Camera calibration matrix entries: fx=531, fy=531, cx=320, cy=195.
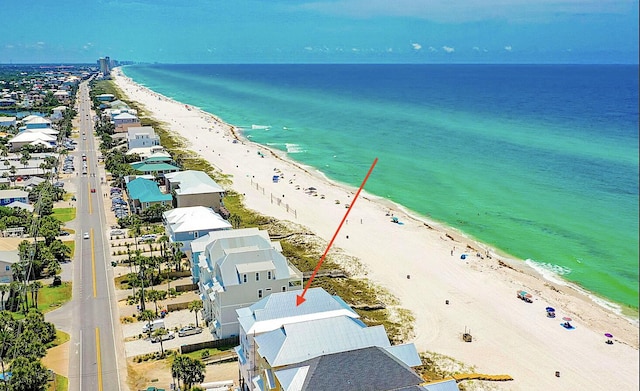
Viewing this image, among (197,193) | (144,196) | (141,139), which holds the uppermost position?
(141,139)

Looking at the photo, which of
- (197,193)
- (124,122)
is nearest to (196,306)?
(197,193)

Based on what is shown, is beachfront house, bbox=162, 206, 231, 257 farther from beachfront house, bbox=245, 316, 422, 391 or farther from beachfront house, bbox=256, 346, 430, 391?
beachfront house, bbox=256, 346, 430, 391

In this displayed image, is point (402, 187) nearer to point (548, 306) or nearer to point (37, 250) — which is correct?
point (548, 306)

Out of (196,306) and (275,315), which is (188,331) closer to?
(196,306)

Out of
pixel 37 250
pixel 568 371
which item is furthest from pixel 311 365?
pixel 37 250

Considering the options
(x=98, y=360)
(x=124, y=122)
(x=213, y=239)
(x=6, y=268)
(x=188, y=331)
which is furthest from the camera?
(x=124, y=122)

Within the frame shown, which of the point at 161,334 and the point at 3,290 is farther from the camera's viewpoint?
the point at 3,290

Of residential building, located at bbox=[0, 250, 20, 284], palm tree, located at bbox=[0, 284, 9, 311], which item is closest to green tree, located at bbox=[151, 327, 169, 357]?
palm tree, located at bbox=[0, 284, 9, 311]
